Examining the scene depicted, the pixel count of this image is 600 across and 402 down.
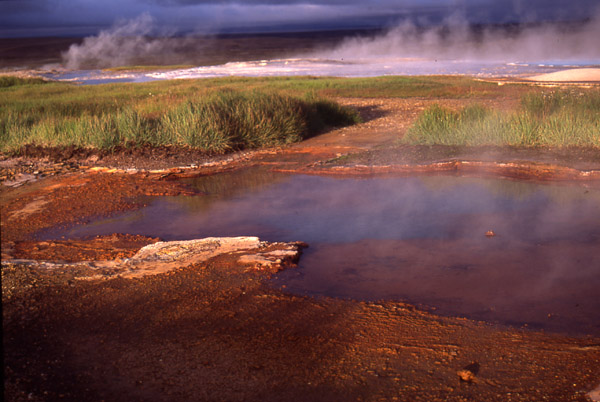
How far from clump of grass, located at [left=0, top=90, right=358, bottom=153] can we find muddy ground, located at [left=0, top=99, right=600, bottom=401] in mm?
5170

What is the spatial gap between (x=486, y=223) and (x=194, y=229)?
3422mm

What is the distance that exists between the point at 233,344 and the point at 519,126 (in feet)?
25.5

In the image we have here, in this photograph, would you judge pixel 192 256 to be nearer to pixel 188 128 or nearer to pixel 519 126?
pixel 188 128

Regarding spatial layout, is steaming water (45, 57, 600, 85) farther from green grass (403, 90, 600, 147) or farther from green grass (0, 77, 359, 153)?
green grass (403, 90, 600, 147)

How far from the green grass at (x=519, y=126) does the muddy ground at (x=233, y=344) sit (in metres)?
6.25

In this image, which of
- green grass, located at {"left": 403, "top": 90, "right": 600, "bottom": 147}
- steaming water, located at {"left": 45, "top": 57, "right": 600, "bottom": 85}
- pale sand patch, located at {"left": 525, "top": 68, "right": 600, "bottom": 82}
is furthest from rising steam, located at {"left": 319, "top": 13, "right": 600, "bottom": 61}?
green grass, located at {"left": 403, "top": 90, "right": 600, "bottom": 147}

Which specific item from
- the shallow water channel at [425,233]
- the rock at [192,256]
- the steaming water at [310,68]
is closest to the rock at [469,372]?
the shallow water channel at [425,233]

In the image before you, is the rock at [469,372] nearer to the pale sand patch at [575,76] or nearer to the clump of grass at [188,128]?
the clump of grass at [188,128]

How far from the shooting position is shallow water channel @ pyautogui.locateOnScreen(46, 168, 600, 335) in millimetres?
4566

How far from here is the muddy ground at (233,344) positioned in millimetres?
3205

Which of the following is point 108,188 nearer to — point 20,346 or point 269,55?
point 20,346

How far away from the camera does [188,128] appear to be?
435 inches

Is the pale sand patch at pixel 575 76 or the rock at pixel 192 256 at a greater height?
the pale sand patch at pixel 575 76

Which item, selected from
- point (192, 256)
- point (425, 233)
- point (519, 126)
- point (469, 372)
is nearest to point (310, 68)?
point (519, 126)
